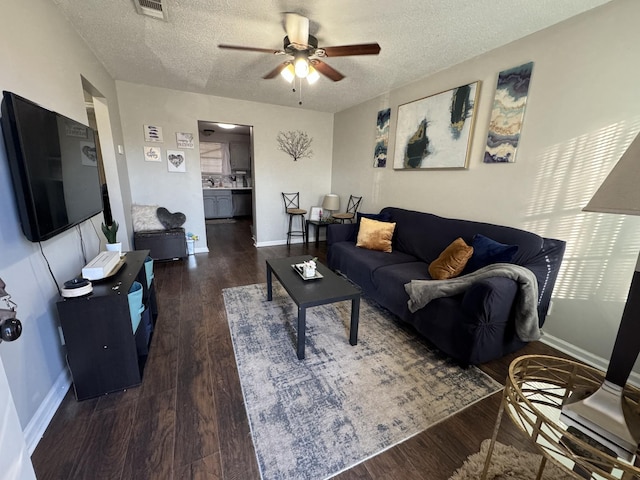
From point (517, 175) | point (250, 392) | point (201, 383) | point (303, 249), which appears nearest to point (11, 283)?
point (201, 383)

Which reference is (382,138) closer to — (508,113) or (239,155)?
(508,113)

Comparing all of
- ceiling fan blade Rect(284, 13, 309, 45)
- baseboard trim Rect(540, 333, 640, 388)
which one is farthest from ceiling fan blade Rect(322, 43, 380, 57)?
baseboard trim Rect(540, 333, 640, 388)

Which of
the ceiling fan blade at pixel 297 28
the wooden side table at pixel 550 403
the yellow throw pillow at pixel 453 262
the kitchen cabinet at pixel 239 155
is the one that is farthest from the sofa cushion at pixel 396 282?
the kitchen cabinet at pixel 239 155

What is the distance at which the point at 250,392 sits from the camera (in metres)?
1.60

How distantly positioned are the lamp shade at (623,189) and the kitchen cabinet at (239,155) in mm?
7657

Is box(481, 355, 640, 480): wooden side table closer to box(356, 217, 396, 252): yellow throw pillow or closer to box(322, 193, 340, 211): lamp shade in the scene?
box(356, 217, 396, 252): yellow throw pillow

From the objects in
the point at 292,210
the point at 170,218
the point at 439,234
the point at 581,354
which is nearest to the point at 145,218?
the point at 170,218

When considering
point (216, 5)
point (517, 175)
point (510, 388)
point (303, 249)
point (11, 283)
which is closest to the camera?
point (510, 388)

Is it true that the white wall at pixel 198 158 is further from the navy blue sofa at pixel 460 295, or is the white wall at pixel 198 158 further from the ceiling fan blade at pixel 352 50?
the ceiling fan blade at pixel 352 50

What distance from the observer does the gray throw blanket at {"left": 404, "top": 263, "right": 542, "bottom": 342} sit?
5.44ft

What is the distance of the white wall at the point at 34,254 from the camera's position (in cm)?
121

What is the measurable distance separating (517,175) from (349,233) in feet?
6.12

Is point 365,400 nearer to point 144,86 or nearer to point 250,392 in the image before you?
point 250,392

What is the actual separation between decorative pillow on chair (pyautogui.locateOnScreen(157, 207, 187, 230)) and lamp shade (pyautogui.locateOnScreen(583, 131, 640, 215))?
14.1 feet
